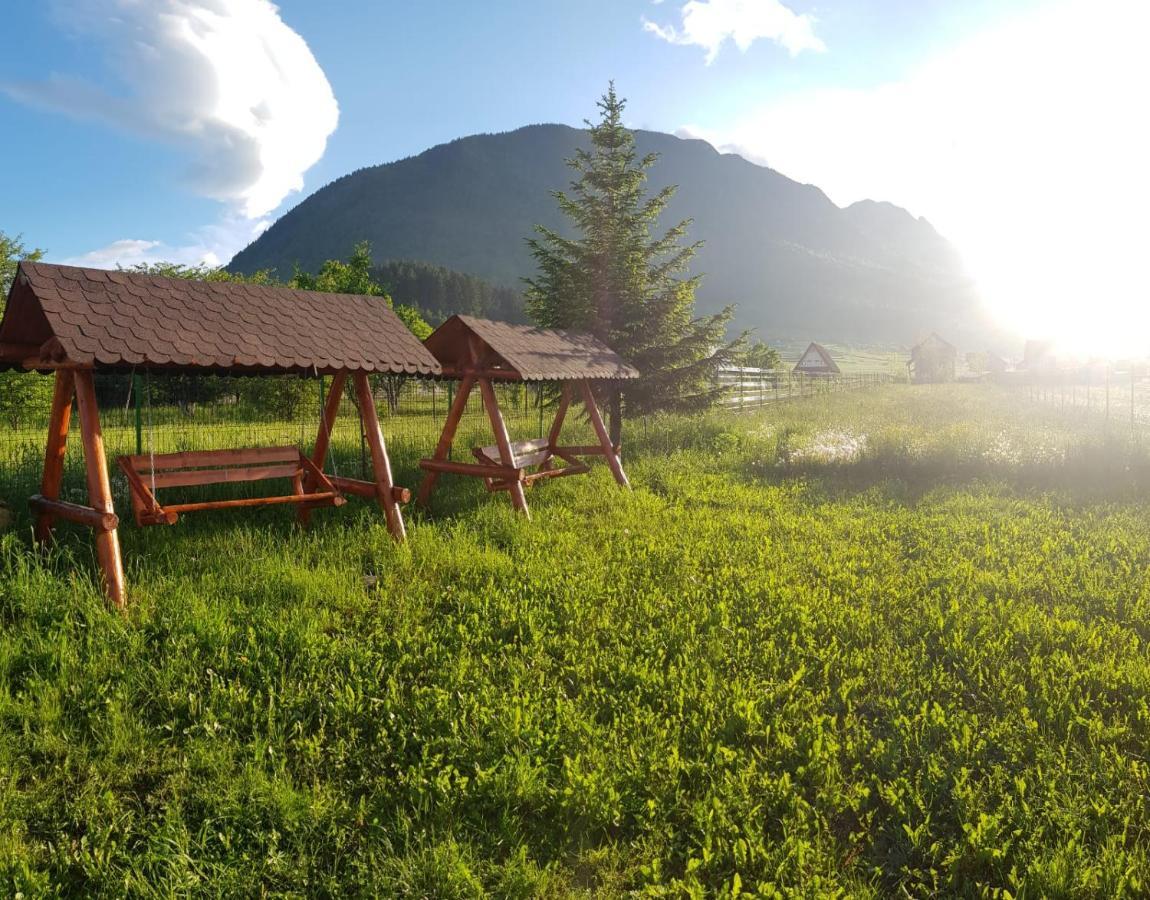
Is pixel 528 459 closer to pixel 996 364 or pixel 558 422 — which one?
pixel 558 422

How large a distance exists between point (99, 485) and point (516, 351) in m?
5.12

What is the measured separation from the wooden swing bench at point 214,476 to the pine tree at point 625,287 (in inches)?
318

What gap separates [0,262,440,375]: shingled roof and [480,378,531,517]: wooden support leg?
1.68m

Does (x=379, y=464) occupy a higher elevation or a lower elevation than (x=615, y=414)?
lower

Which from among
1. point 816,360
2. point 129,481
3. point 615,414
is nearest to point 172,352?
point 129,481

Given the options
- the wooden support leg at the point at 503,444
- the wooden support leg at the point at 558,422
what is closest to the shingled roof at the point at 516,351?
the wooden support leg at the point at 503,444

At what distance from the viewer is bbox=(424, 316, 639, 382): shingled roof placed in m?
8.94

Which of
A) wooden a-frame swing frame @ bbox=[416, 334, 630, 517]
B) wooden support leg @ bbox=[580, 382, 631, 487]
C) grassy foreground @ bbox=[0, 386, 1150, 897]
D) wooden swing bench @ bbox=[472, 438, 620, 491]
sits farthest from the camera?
wooden support leg @ bbox=[580, 382, 631, 487]

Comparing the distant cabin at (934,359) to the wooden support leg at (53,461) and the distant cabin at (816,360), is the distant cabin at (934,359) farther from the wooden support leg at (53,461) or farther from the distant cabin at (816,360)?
the wooden support leg at (53,461)

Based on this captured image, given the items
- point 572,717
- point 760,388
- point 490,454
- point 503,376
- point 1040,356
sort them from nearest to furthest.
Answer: point 572,717 < point 503,376 < point 490,454 < point 760,388 < point 1040,356

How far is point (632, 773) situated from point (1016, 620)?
3.77 meters

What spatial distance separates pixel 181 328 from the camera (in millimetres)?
6023

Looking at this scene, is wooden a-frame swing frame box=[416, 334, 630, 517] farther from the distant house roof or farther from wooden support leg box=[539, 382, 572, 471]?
the distant house roof

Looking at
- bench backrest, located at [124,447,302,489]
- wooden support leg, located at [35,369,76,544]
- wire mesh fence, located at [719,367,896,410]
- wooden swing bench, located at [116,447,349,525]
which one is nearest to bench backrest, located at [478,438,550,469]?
wooden swing bench, located at [116,447,349,525]
